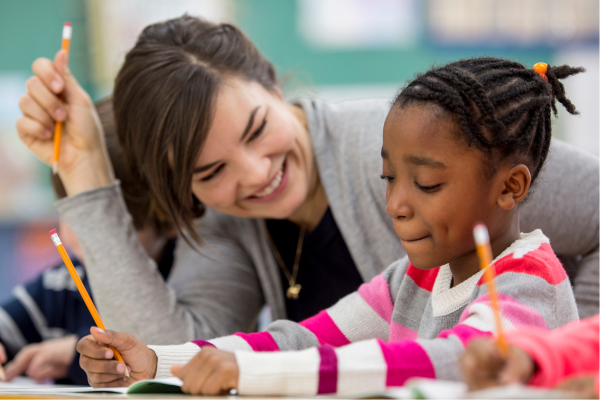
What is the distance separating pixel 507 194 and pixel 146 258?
0.67 meters

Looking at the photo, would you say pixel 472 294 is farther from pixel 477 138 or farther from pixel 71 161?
pixel 71 161

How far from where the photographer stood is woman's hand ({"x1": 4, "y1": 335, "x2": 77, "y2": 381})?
118 centimetres

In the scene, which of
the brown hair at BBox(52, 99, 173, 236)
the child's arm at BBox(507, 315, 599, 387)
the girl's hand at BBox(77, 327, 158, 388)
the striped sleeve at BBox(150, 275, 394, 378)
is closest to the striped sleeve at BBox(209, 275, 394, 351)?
the striped sleeve at BBox(150, 275, 394, 378)

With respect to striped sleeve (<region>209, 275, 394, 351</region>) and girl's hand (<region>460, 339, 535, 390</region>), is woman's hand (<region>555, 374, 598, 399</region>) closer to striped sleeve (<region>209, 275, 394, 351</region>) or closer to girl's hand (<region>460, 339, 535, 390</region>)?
girl's hand (<region>460, 339, 535, 390</region>)

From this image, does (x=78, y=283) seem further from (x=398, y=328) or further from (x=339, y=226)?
(x=339, y=226)

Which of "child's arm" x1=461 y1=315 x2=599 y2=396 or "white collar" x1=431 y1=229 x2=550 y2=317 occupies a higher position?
"child's arm" x1=461 y1=315 x2=599 y2=396

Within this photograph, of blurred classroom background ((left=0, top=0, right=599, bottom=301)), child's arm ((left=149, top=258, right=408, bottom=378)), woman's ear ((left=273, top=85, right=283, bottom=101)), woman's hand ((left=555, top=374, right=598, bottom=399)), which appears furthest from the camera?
blurred classroom background ((left=0, top=0, right=599, bottom=301))

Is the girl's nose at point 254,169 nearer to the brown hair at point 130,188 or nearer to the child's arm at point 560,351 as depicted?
the brown hair at point 130,188

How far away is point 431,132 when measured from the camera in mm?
571

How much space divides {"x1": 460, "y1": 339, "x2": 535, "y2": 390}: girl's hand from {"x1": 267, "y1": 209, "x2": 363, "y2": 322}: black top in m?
0.68

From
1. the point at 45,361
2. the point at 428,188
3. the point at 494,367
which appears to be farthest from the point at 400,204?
the point at 45,361

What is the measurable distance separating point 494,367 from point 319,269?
2.46ft

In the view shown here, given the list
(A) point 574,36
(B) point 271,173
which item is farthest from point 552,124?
(A) point 574,36

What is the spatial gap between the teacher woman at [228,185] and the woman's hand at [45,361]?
25cm
